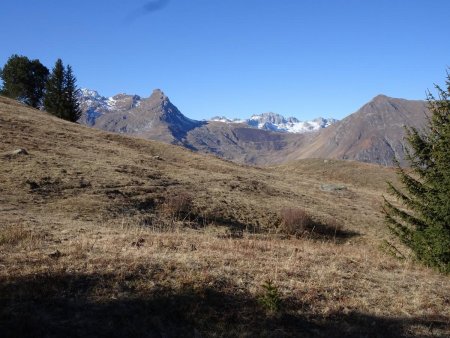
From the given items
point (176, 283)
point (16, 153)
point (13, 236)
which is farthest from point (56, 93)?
point (176, 283)

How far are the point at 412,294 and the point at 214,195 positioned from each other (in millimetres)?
19058

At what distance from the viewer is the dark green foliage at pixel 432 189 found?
12.8m

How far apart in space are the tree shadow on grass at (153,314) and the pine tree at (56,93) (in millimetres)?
68762

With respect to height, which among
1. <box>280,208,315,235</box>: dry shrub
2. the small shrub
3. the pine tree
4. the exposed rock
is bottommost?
<box>280,208,315,235</box>: dry shrub

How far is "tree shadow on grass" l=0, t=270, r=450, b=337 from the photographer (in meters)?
7.08

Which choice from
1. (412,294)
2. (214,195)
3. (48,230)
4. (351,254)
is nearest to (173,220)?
(214,195)

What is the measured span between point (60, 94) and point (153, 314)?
71.4m

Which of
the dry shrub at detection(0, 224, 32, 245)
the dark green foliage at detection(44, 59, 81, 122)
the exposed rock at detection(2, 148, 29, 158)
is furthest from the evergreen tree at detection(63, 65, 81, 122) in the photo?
the dry shrub at detection(0, 224, 32, 245)

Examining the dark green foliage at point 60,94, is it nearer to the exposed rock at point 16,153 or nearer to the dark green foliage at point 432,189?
the exposed rock at point 16,153

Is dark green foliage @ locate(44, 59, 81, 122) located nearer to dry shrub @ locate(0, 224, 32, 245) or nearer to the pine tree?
the pine tree

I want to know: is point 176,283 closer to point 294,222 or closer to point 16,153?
point 294,222

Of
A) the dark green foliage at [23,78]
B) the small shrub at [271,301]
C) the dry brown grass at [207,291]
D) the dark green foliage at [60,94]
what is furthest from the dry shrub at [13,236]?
the dark green foliage at [23,78]

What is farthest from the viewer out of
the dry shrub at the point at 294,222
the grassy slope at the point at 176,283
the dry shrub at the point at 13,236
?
the dry shrub at the point at 294,222

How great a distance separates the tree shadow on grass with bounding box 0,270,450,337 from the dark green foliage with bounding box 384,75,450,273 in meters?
4.70
